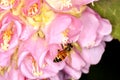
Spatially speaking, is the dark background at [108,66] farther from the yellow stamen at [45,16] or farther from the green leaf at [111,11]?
the yellow stamen at [45,16]

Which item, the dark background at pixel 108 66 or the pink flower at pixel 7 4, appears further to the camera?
the dark background at pixel 108 66

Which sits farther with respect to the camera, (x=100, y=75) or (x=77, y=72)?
(x=100, y=75)

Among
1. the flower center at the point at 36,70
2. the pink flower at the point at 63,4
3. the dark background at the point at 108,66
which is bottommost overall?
the dark background at the point at 108,66

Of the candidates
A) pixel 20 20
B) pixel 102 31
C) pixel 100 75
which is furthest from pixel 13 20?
pixel 100 75

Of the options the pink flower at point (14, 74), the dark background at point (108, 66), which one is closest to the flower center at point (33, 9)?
the pink flower at point (14, 74)

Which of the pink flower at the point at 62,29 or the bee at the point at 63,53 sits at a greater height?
the pink flower at the point at 62,29

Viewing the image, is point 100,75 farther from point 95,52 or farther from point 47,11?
point 47,11

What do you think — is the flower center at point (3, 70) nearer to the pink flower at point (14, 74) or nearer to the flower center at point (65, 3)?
the pink flower at point (14, 74)
